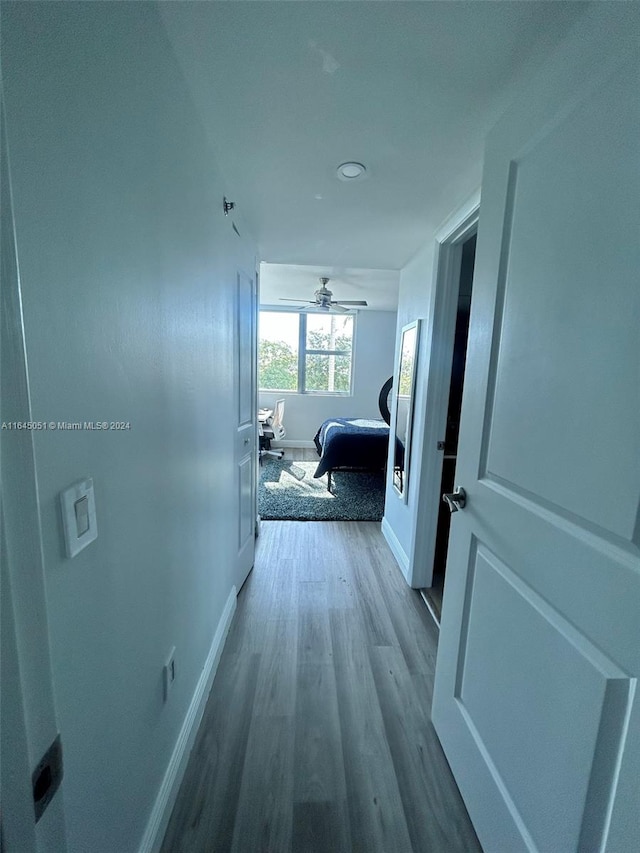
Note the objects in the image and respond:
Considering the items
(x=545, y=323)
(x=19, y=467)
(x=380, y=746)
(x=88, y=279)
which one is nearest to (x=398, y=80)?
(x=545, y=323)

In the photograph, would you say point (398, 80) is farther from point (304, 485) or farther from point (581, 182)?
point (304, 485)

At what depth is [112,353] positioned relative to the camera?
688 millimetres

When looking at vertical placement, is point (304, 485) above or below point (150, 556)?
below

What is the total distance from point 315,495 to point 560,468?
3.15 meters

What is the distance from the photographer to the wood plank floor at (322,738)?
991 millimetres

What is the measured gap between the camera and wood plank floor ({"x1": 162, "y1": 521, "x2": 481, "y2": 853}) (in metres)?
0.99

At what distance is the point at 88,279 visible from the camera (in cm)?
60

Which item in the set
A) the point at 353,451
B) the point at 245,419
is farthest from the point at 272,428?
the point at 245,419

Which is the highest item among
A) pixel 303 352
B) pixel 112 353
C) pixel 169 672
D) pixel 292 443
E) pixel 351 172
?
pixel 351 172

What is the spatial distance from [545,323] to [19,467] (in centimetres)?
101

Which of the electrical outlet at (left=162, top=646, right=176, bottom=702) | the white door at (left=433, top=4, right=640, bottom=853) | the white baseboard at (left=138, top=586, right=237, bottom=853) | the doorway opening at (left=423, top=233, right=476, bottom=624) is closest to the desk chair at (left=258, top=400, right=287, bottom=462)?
the doorway opening at (left=423, top=233, right=476, bottom=624)

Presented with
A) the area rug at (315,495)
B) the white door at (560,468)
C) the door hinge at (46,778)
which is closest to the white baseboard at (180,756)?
the door hinge at (46,778)

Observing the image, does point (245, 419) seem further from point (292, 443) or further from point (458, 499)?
point (292, 443)

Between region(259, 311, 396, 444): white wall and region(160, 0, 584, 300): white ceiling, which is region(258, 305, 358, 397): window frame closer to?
region(259, 311, 396, 444): white wall
